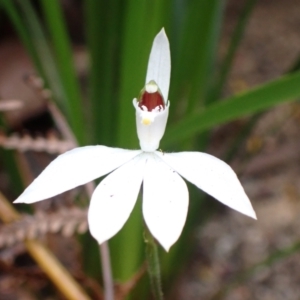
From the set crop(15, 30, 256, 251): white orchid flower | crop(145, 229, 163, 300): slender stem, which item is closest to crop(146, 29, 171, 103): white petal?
crop(15, 30, 256, 251): white orchid flower

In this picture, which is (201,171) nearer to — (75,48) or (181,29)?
(181,29)

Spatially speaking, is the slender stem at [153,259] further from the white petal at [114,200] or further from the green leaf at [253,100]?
the green leaf at [253,100]

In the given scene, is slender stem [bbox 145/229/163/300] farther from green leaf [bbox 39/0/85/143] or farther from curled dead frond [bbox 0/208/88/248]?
green leaf [bbox 39/0/85/143]

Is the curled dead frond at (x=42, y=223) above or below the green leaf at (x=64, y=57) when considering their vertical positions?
below

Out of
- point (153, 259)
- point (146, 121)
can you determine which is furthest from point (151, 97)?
point (153, 259)

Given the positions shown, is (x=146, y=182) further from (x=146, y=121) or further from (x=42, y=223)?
(x=42, y=223)

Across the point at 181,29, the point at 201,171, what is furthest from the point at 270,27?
the point at 201,171

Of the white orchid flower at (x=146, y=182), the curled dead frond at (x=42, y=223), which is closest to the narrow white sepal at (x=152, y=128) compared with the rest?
the white orchid flower at (x=146, y=182)
